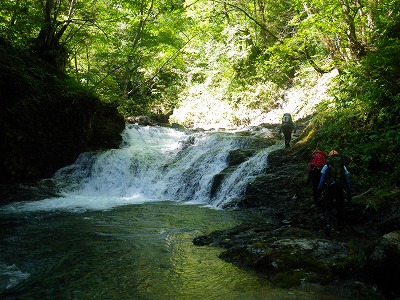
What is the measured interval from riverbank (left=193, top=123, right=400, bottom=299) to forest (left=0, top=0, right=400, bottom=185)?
1238 mm

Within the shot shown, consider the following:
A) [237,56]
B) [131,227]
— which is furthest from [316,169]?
[237,56]

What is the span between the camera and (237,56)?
23500 millimetres

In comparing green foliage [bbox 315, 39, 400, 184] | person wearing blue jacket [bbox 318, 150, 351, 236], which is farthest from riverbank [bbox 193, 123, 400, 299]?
green foliage [bbox 315, 39, 400, 184]

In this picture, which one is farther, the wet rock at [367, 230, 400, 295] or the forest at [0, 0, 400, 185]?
the forest at [0, 0, 400, 185]

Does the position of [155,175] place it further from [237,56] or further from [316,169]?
[237,56]

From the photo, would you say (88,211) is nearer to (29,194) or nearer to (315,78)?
(29,194)

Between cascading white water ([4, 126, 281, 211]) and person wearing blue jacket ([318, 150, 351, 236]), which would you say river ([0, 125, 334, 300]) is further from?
person wearing blue jacket ([318, 150, 351, 236])

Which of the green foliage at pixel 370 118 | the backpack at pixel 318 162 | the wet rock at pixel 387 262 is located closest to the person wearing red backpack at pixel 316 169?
the backpack at pixel 318 162

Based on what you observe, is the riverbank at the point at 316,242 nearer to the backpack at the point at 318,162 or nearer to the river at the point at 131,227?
the river at the point at 131,227

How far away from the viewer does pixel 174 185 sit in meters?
13.0

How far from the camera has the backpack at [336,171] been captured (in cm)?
578

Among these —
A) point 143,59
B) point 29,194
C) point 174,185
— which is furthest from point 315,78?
point 29,194

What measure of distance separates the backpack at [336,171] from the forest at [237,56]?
1759 mm

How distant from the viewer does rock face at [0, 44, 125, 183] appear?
39.8 ft
